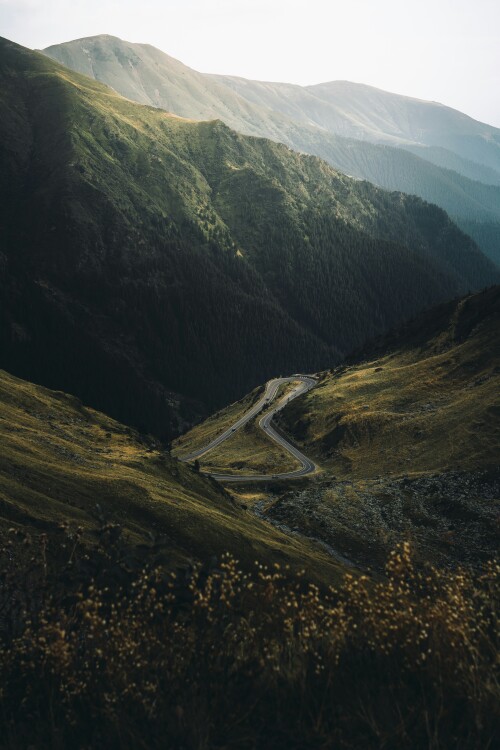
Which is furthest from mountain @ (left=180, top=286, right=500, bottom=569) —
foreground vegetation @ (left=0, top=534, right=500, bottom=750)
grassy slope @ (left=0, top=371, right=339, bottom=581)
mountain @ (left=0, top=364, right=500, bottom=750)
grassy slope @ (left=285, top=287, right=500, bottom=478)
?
foreground vegetation @ (left=0, top=534, right=500, bottom=750)

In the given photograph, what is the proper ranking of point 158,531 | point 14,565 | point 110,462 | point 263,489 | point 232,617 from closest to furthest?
point 232,617
point 14,565
point 158,531
point 110,462
point 263,489

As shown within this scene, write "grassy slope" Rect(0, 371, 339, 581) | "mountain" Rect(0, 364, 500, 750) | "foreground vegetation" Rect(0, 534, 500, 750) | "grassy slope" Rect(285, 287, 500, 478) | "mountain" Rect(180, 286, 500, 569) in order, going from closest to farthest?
1. "foreground vegetation" Rect(0, 534, 500, 750)
2. "mountain" Rect(0, 364, 500, 750)
3. "grassy slope" Rect(0, 371, 339, 581)
4. "mountain" Rect(180, 286, 500, 569)
5. "grassy slope" Rect(285, 287, 500, 478)

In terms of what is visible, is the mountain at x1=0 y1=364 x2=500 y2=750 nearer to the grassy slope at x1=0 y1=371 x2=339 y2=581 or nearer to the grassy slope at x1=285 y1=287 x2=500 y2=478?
the grassy slope at x1=0 y1=371 x2=339 y2=581

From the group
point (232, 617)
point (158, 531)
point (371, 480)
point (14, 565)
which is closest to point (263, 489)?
point (371, 480)

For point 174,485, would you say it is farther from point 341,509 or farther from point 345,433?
point 345,433

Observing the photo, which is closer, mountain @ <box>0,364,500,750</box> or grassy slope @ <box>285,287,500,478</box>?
Answer: mountain @ <box>0,364,500,750</box>
